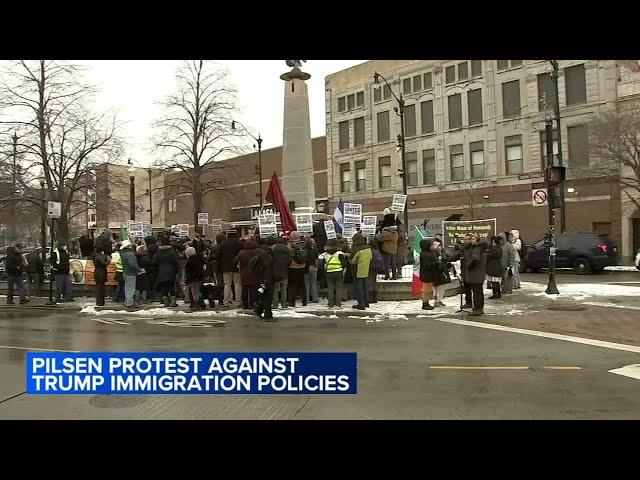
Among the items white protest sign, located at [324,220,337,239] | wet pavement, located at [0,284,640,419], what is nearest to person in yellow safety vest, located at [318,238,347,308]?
wet pavement, located at [0,284,640,419]

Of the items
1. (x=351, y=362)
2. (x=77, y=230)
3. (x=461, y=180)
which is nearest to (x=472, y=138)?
(x=461, y=180)

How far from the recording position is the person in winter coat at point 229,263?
1420cm

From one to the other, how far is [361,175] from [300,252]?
111 ft

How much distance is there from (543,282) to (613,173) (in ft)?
39.9

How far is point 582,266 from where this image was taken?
22625 millimetres

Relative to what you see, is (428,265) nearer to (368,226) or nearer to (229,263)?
(368,226)

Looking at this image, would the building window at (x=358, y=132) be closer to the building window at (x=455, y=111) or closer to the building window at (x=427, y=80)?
the building window at (x=427, y=80)

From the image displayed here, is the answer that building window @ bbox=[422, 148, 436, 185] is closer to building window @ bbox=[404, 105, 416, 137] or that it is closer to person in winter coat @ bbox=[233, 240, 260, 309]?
building window @ bbox=[404, 105, 416, 137]

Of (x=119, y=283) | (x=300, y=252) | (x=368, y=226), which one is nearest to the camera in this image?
(x=300, y=252)

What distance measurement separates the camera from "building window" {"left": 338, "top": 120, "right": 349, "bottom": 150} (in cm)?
4806

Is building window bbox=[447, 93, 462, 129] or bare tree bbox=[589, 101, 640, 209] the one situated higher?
building window bbox=[447, 93, 462, 129]

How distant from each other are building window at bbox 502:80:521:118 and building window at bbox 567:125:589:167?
4.01 meters

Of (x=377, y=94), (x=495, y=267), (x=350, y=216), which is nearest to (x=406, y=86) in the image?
(x=377, y=94)

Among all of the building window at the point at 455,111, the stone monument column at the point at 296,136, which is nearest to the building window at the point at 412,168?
the building window at the point at 455,111
